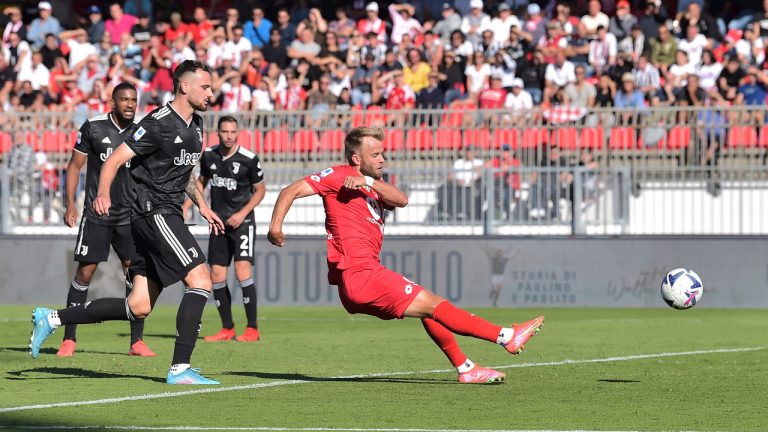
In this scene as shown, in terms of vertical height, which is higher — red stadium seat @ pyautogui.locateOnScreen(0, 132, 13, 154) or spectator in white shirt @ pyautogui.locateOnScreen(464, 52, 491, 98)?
spectator in white shirt @ pyautogui.locateOnScreen(464, 52, 491, 98)

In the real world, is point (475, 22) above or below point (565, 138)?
above

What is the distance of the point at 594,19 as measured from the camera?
24844 millimetres

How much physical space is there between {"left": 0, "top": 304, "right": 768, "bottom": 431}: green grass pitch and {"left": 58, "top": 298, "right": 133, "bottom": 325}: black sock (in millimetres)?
402

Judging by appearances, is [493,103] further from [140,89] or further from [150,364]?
[150,364]

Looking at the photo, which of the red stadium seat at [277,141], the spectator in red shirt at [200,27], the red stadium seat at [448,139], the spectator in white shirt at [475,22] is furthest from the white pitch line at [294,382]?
the spectator in red shirt at [200,27]

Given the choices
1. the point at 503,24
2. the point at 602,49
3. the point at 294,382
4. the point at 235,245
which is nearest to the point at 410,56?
the point at 503,24

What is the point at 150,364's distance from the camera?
435 inches

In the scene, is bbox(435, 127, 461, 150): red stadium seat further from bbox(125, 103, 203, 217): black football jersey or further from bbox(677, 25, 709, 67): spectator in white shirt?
bbox(125, 103, 203, 217): black football jersey

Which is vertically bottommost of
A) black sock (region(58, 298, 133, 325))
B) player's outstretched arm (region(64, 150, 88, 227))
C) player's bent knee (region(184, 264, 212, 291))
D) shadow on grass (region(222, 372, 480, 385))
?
shadow on grass (region(222, 372, 480, 385))

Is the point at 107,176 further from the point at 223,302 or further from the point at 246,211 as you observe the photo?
the point at 223,302

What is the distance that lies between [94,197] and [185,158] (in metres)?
2.70

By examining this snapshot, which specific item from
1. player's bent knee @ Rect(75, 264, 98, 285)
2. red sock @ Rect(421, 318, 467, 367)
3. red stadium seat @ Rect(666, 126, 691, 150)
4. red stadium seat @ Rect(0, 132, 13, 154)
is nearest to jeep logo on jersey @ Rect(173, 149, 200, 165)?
red sock @ Rect(421, 318, 467, 367)

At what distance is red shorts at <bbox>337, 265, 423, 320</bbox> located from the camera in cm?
904

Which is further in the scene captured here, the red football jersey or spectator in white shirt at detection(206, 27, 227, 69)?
spectator in white shirt at detection(206, 27, 227, 69)
